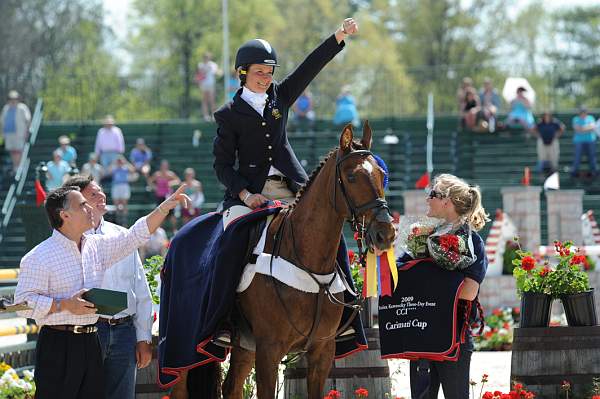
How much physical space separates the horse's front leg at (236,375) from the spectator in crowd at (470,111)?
68.6 ft

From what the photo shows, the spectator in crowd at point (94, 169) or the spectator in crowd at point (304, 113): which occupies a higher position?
the spectator in crowd at point (304, 113)

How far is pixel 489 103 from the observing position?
98.0 feet

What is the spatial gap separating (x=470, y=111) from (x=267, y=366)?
73.8ft

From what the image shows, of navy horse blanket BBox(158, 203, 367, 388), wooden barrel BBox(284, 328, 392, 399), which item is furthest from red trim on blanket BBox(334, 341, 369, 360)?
wooden barrel BBox(284, 328, 392, 399)

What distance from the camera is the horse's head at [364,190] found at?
24.8ft

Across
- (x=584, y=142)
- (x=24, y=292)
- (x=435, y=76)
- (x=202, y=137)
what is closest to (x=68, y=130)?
(x=202, y=137)

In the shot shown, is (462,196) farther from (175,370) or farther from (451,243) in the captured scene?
(175,370)

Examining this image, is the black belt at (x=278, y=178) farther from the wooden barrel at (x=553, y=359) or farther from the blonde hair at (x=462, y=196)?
the wooden barrel at (x=553, y=359)

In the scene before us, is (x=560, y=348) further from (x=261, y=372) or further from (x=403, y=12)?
(x=403, y=12)

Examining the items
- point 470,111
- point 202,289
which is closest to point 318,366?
point 202,289

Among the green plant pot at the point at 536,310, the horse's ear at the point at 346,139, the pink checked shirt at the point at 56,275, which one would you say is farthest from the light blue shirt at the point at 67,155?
the pink checked shirt at the point at 56,275

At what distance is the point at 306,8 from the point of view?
2242 inches

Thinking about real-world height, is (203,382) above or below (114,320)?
below

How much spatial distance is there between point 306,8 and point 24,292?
51096mm
